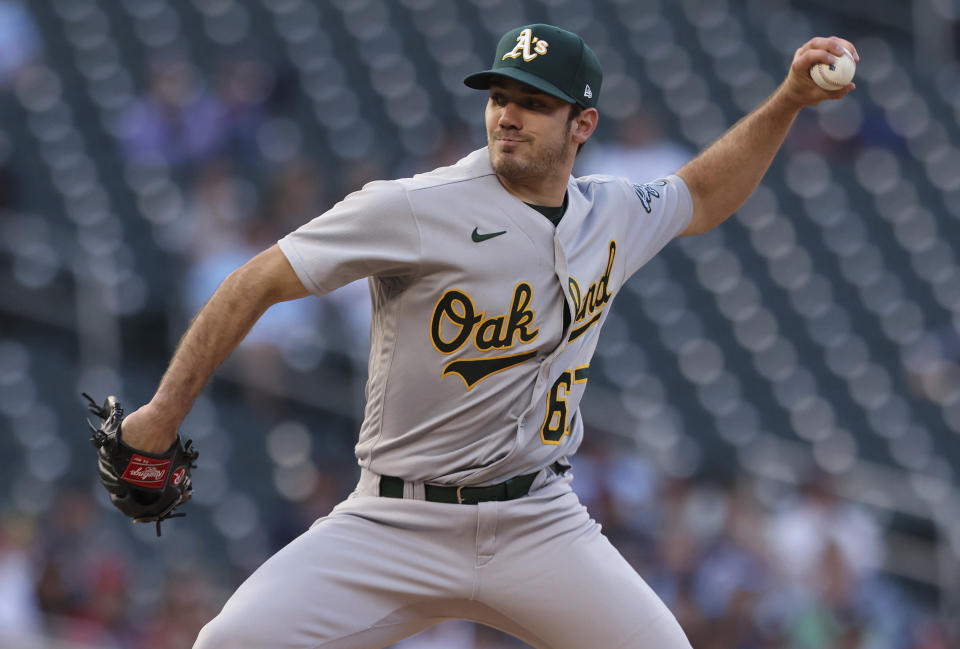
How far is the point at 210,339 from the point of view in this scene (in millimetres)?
3006

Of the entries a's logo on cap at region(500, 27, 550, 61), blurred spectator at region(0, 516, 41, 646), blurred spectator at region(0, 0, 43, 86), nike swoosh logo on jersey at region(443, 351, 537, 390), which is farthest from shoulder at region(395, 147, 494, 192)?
blurred spectator at region(0, 0, 43, 86)

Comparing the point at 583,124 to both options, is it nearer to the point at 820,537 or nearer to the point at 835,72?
the point at 835,72

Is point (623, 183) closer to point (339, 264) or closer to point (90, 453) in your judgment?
point (339, 264)

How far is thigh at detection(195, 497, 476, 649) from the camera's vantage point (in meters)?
3.06

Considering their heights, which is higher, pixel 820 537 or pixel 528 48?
pixel 528 48

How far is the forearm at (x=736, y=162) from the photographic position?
12.1ft

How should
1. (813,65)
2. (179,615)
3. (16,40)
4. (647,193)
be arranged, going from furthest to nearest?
(16,40) → (179,615) → (647,193) → (813,65)

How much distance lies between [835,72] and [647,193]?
522 mm

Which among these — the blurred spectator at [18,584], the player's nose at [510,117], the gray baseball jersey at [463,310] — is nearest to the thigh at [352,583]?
the gray baseball jersey at [463,310]

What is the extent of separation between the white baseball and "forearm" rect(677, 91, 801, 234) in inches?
5.9

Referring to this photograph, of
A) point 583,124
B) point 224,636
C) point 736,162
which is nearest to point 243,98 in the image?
point 736,162

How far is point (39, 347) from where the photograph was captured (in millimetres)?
7332

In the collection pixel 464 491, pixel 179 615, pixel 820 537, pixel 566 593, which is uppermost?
pixel 464 491

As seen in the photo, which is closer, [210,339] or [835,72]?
[210,339]
